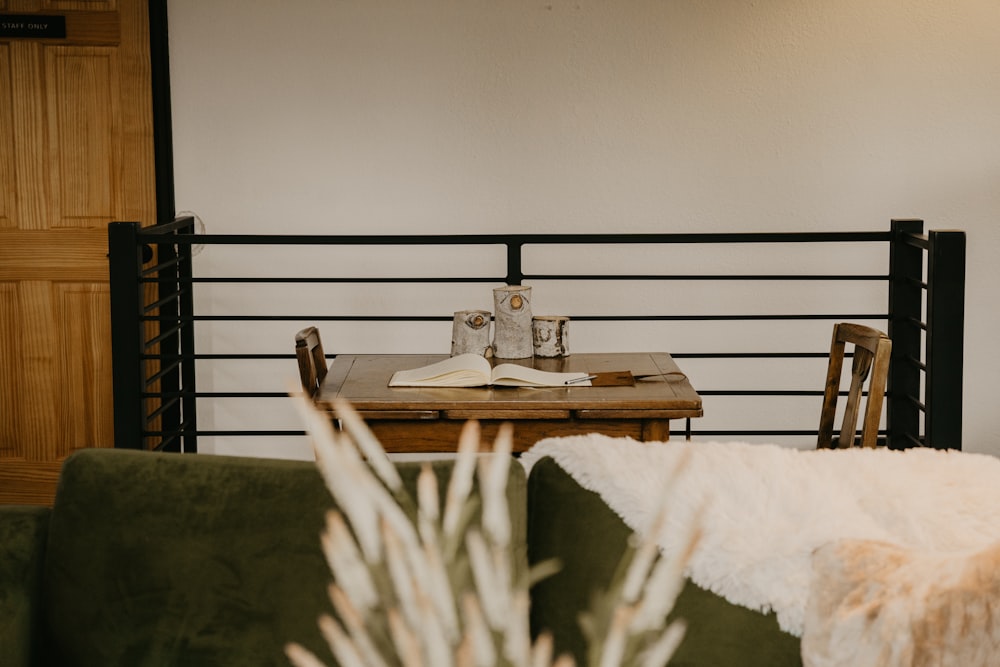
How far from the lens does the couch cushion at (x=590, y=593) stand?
1.32m

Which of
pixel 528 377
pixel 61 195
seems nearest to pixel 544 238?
pixel 528 377

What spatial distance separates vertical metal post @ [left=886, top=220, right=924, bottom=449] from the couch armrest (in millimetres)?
2645

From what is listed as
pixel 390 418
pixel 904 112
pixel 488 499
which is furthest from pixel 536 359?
pixel 488 499

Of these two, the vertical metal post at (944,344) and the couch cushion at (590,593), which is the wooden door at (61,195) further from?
the couch cushion at (590,593)

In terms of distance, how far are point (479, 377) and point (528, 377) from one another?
124mm

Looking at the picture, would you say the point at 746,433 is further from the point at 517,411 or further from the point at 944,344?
the point at 517,411

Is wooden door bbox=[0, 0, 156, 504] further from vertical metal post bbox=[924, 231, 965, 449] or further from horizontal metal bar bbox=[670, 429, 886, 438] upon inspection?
vertical metal post bbox=[924, 231, 965, 449]

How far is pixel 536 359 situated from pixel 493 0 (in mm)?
1830

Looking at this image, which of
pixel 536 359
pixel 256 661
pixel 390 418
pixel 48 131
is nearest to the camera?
pixel 256 661

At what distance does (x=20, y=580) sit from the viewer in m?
1.44

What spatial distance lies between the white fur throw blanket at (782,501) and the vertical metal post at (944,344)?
154 centimetres

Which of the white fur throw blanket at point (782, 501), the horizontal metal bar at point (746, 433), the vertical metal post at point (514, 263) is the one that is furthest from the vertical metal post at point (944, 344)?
the white fur throw blanket at point (782, 501)

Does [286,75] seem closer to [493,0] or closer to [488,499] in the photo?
[493,0]

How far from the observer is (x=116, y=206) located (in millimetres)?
4199
